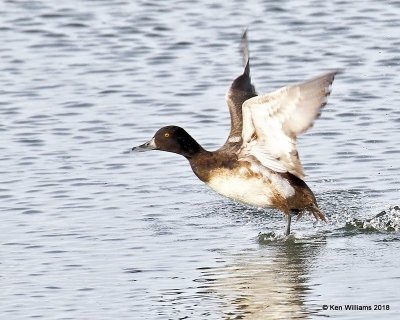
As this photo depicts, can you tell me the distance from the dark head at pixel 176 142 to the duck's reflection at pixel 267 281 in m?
0.93

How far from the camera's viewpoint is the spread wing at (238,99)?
10.8 metres

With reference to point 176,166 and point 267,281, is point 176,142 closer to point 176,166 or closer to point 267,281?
point 176,166

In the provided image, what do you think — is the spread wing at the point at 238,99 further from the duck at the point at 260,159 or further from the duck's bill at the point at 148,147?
the duck's bill at the point at 148,147

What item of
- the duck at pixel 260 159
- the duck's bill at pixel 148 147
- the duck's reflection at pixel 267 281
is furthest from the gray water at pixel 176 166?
the duck's bill at pixel 148 147

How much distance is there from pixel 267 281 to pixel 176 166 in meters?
3.39

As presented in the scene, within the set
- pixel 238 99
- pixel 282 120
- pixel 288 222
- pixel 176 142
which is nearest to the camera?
pixel 282 120

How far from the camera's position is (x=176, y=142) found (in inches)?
421

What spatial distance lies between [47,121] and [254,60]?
3.26 metres

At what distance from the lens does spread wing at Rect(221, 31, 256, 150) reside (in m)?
10.8

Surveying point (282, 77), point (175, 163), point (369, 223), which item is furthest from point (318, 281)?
point (282, 77)

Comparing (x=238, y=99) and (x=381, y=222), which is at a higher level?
(x=238, y=99)

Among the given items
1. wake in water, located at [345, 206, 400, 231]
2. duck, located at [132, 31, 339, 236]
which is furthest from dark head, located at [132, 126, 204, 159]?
wake in water, located at [345, 206, 400, 231]

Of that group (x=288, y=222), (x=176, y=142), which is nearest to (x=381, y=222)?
(x=288, y=222)

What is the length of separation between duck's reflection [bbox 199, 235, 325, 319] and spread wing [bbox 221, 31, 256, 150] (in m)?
0.92
